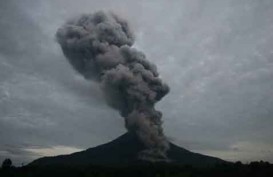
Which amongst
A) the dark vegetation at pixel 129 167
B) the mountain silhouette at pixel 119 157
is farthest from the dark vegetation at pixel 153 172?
the mountain silhouette at pixel 119 157

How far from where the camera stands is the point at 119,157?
123 m

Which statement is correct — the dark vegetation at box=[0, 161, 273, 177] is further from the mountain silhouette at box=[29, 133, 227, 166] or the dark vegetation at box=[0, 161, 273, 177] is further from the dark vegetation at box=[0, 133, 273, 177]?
the mountain silhouette at box=[29, 133, 227, 166]

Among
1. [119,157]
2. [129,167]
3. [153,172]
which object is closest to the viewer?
[153,172]

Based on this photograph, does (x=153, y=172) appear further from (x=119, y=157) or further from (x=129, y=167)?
(x=119, y=157)

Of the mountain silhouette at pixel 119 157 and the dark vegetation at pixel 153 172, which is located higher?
the mountain silhouette at pixel 119 157

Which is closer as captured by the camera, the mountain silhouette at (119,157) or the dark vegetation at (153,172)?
the dark vegetation at (153,172)

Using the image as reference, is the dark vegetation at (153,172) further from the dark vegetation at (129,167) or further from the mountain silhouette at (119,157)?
the mountain silhouette at (119,157)

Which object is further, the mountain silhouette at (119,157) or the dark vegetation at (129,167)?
→ the mountain silhouette at (119,157)

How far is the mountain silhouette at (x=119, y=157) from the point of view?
11650 cm

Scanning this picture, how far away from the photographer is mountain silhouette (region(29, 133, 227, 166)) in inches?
4587

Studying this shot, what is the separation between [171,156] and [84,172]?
157 ft

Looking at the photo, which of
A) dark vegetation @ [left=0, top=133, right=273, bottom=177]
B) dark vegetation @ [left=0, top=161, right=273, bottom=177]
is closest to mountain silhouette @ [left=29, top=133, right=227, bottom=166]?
dark vegetation @ [left=0, top=133, right=273, bottom=177]

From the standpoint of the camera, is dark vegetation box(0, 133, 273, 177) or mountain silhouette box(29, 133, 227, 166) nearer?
dark vegetation box(0, 133, 273, 177)

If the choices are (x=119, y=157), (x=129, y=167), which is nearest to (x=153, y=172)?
(x=129, y=167)
